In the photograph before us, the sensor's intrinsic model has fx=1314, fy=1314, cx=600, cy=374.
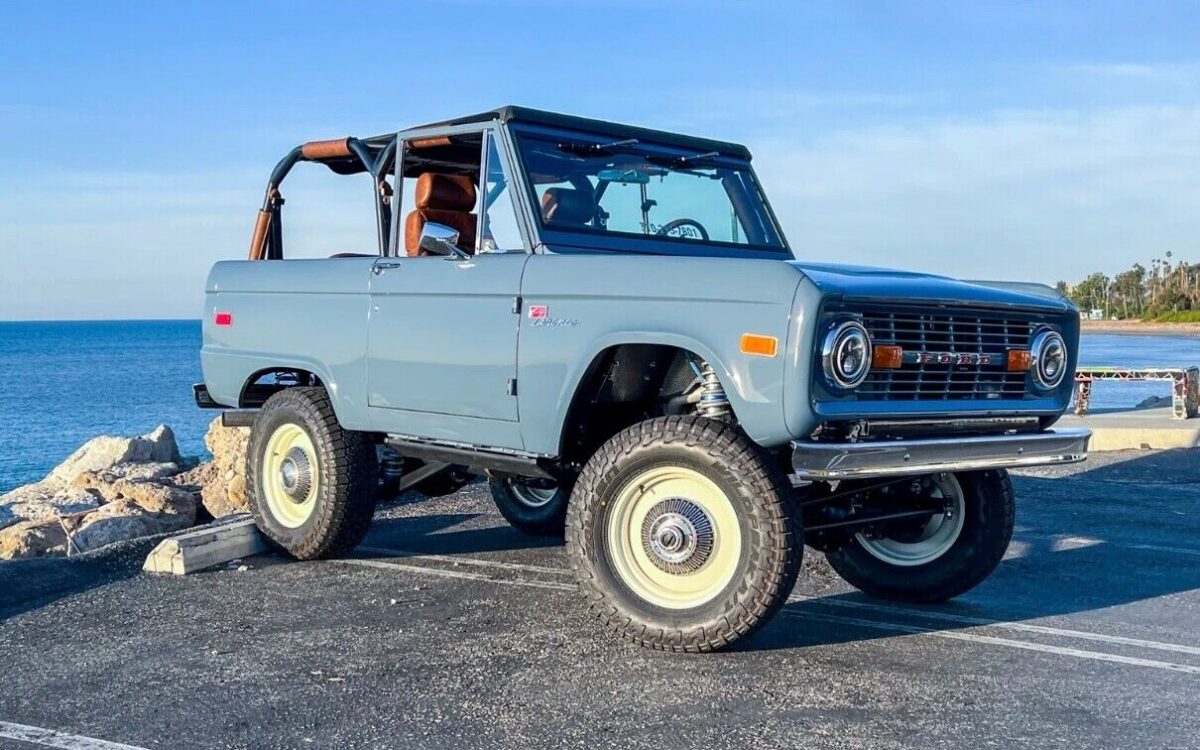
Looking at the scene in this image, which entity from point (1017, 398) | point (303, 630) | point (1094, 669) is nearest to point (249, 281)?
point (303, 630)

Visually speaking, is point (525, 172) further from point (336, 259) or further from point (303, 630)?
point (303, 630)

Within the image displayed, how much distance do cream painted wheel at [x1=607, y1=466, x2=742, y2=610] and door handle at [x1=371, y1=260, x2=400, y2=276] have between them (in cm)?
198

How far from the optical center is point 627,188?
6.76 meters

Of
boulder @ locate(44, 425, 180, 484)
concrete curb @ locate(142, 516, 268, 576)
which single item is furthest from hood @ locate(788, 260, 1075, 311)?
boulder @ locate(44, 425, 180, 484)

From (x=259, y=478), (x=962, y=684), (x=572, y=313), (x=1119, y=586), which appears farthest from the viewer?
(x=259, y=478)

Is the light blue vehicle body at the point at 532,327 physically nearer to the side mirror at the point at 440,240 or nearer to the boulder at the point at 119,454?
the side mirror at the point at 440,240

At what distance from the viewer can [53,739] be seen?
170 inches

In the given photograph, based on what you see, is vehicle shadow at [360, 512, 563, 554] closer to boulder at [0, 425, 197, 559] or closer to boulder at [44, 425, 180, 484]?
boulder at [0, 425, 197, 559]

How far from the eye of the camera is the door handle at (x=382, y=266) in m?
6.74

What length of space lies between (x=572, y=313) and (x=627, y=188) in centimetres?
128

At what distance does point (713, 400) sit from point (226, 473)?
1070 cm

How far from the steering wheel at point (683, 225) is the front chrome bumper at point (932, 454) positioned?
2.04m

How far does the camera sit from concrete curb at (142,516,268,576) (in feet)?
23.0

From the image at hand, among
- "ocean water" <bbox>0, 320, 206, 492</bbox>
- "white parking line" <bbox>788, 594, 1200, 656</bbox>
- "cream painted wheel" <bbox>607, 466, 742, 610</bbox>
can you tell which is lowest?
"ocean water" <bbox>0, 320, 206, 492</bbox>
